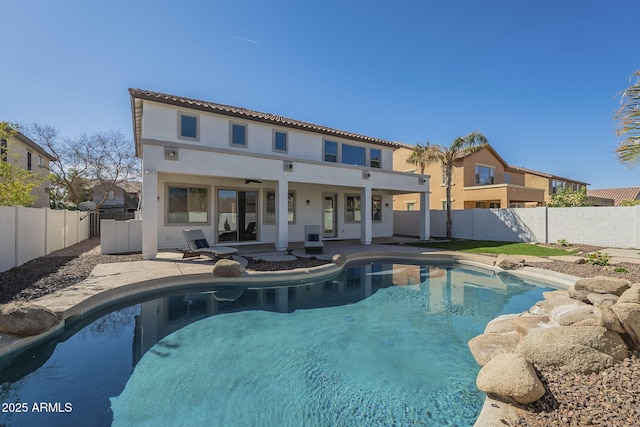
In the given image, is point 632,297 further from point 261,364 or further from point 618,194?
point 618,194

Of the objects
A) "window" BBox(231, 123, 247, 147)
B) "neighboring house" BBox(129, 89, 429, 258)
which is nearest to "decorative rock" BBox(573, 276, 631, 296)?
"neighboring house" BBox(129, 89, 429, 258)

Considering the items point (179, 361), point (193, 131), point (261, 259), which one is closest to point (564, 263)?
point (261, 259)

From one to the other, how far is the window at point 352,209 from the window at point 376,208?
5.03 feet

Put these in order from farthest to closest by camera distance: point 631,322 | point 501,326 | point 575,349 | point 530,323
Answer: point 501,326
point 530,323
point 631,322
point 575,349

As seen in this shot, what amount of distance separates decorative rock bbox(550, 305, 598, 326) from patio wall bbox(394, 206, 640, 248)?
14844 mm

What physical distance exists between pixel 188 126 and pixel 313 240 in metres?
7.64

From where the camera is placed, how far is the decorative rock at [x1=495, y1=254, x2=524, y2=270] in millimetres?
11617

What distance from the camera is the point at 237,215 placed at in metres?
15.6

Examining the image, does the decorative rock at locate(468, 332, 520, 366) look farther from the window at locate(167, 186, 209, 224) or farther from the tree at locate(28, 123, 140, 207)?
the tree at locate(28, 123, 140, 207)

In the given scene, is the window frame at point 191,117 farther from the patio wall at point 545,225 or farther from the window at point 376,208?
the patio wall at point 545,225

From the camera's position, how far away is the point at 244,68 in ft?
44.8

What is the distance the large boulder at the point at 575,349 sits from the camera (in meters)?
3.82

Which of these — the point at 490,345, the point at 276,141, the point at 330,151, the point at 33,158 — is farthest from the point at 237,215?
the point at 33,158

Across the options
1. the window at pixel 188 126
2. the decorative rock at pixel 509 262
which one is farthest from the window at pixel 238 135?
the decorative rock at pixel 509 262
